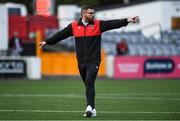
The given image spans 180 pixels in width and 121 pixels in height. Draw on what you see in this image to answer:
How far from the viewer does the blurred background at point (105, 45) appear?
3459 cm

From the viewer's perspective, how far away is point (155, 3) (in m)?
50.6

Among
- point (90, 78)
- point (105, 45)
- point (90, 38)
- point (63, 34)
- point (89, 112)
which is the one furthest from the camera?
point (105, 45)

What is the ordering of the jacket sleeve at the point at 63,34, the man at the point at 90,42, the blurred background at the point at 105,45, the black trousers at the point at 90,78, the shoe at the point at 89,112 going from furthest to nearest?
the blurred background at the point at 105,45 → the jacket sleeve at the point at 63,34 → the man at the point at 90,42 → the black trousers at the point at 90,78 → the shoe at the point at 89,112

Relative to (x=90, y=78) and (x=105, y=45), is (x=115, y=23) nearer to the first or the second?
(x=90, y=78)

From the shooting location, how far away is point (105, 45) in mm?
40000

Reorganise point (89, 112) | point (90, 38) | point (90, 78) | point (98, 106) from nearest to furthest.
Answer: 1. point (89, 112)
2. point (90, 78)
3. point (90, 38)
4. point (98, 106)

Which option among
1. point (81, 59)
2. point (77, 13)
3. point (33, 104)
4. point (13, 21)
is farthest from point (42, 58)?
point (81, 59)

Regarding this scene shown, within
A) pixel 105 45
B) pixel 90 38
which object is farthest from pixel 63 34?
pixel 105 45

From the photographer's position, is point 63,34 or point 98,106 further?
point 98,106

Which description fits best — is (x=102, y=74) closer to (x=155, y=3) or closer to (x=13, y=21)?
(x=13, y=21)

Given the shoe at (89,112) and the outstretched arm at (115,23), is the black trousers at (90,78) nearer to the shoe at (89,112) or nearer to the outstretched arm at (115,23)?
the shoe at (89,112)

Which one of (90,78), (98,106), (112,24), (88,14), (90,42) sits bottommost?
(98,106)

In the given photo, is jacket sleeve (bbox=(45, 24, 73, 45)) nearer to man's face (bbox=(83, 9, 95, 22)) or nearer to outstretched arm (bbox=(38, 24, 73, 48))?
outstretched arm (bbox=(38, 24, 73, 48))

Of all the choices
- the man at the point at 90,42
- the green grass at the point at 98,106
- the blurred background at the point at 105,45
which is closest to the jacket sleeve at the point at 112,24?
the man at the point at 90,42
